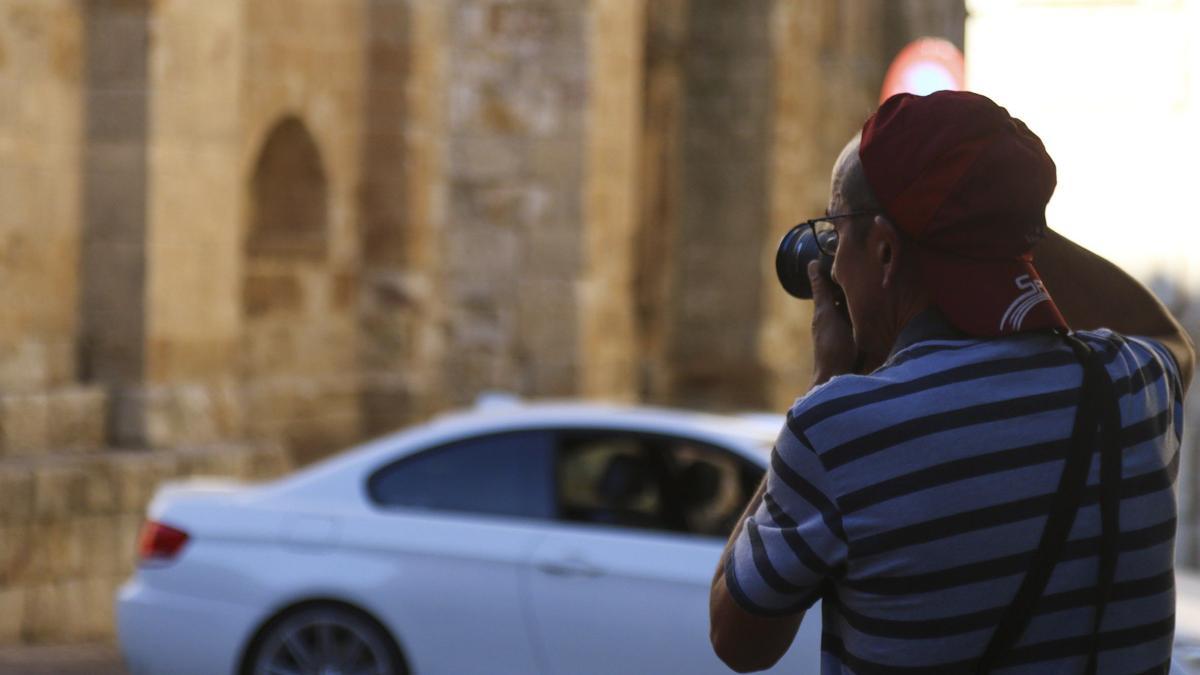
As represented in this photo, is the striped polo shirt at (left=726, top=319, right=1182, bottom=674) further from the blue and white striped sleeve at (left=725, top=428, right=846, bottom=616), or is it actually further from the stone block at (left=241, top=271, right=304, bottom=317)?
the stone block at (left=241, top=271, right=304, bottom=317)

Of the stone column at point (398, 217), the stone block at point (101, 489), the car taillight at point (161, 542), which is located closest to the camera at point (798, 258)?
the car taillight at point (161, 542)

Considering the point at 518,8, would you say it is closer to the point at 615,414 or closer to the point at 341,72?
the point at 341,72

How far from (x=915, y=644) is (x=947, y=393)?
27cm

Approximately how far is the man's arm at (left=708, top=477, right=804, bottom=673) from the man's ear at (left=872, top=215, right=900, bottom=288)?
10.4 inches

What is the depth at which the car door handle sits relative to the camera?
6879 mm

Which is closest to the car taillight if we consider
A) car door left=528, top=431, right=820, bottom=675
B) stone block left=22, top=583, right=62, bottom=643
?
car door left=528, top=431, right=820, bottom=675

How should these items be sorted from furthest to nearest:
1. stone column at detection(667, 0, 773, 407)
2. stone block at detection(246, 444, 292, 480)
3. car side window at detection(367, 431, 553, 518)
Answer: stone column at detection(667, 0, 773, 407) < stone block at detection(246, 444, 292, 480) < car side window at detection(367, 431, 553, 518)

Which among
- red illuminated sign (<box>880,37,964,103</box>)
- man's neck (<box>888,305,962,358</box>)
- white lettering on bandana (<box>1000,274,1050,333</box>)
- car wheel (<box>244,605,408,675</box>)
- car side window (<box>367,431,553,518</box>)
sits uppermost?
red illuminated sign (<box>880,37,964,103</box>)

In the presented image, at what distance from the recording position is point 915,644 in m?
2.20

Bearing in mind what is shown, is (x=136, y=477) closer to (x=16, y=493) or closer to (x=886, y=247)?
(x=16, y=493)

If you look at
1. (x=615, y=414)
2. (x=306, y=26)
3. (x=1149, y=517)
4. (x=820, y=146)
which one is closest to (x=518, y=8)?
(x=306, y=26)

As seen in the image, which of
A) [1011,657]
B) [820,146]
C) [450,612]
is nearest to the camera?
[1011,657]

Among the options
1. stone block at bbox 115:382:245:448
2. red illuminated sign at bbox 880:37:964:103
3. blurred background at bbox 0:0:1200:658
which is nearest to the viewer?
red illuminated sign at bbox 880:37:964:103

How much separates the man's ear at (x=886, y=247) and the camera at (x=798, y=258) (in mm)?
153
